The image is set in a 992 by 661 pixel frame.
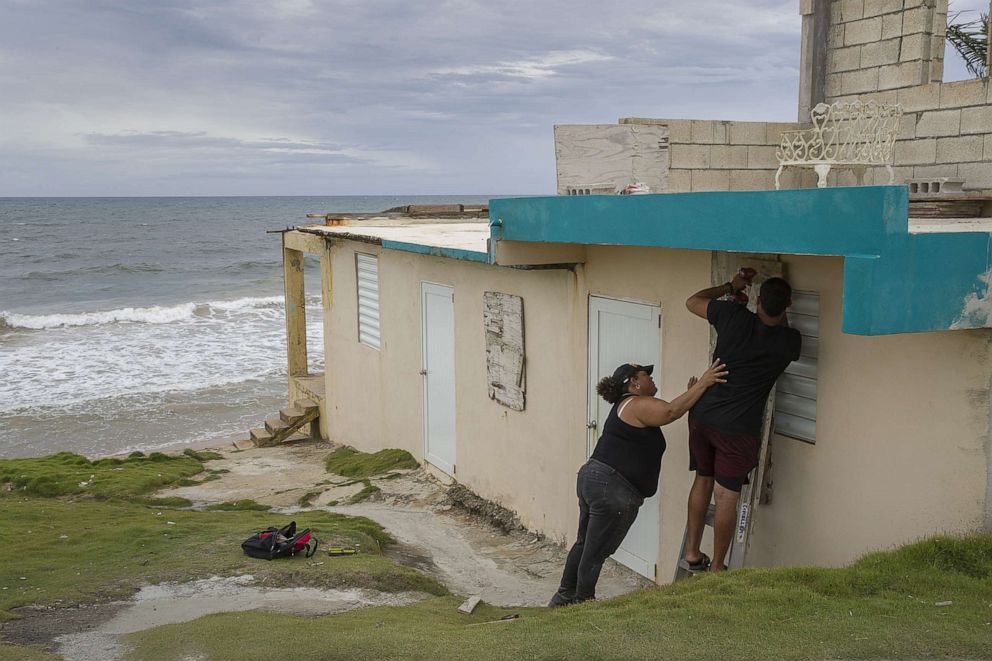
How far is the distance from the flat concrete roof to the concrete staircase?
9.41 ft

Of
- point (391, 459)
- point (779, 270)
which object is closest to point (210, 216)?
point (391, 459)

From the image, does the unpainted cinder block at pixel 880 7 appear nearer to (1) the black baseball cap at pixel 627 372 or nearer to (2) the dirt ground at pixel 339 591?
(1) the black baseball cap at pixel 627 372

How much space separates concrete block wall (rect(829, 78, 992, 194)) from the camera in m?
7.76

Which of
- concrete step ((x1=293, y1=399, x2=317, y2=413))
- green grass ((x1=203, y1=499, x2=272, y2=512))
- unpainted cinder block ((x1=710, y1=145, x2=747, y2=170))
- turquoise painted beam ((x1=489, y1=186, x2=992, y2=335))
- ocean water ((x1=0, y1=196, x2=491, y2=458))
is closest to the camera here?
turquoise painted beam ((x1=489, y1=186, x2=992, y2=335))

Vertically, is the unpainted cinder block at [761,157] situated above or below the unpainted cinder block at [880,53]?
below

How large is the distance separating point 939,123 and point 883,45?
1.13 meters

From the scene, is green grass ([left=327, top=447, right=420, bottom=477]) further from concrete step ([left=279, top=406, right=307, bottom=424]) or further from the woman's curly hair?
the woman's curly hair

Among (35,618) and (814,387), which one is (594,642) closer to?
(814,387)

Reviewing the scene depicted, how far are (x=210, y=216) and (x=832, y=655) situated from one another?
97206mm

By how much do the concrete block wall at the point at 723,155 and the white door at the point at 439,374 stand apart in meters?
2.73

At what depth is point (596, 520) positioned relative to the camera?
6082 millimetres

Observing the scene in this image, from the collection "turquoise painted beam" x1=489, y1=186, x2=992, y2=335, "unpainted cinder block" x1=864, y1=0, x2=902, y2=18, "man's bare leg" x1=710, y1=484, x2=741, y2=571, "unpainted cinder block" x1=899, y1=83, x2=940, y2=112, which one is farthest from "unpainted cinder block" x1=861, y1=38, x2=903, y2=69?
"man's bare leg" x1=710, y1=484, x2=741, y2=571

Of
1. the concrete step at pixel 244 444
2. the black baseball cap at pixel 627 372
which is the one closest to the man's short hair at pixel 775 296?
the black baseball cap at pixel 627 372

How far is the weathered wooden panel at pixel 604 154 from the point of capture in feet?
27.3
